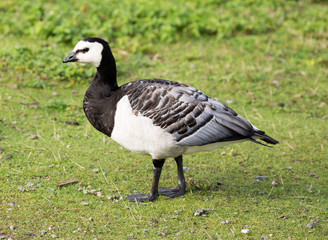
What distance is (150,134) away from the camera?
5.33 meters

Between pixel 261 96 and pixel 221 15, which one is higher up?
pixel 221 15

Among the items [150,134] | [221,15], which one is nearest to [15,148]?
[150,134]

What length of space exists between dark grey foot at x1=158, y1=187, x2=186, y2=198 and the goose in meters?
0.14

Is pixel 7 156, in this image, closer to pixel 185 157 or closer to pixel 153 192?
pixel 153 192

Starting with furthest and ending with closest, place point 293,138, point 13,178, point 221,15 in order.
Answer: point 221,15 → point 293,138 → point 13,178

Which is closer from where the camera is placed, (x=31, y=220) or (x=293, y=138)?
(x=31, y=220)

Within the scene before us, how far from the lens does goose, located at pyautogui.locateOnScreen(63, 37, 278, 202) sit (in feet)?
17.6

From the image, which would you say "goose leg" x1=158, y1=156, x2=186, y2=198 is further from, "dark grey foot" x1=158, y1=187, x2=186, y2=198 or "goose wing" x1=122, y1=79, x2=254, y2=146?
"goose wing" x1=122, y1=79, x2=254, y2=146

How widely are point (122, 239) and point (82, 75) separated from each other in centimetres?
505

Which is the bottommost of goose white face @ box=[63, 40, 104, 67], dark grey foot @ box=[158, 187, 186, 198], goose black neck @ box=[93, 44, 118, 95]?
dark grey foot @ box=[158, 187, 186, 198]

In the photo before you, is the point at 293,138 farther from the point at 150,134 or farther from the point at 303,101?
the point at 150,134

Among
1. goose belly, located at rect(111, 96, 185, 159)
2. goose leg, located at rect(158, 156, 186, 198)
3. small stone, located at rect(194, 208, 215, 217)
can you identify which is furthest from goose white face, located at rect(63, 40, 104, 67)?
small stone, located at rect(194, 208, 215, 217)

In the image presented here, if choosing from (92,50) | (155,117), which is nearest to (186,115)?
(155,117)

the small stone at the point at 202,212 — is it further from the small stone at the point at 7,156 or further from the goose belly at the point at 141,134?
the small stone at the point at 7,156
